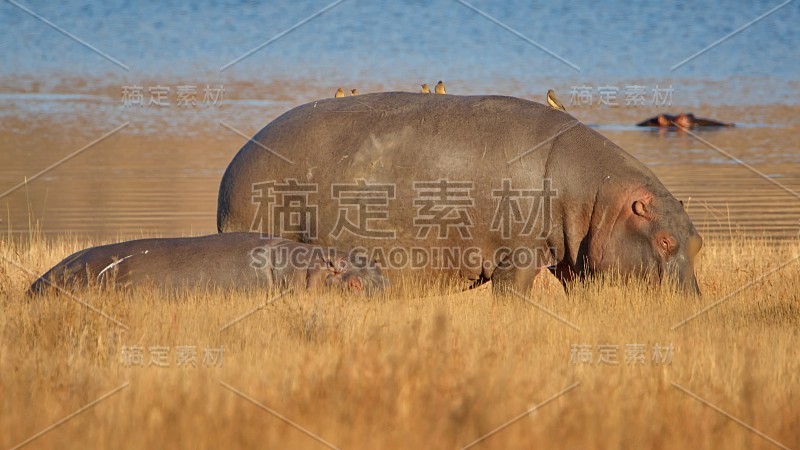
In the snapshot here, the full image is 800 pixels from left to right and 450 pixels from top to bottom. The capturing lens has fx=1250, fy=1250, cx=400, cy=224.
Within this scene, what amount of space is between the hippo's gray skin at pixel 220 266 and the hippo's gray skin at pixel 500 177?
1.69ft

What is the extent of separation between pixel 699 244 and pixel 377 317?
9.92 feet

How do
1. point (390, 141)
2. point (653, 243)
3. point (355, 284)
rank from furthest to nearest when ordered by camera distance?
point (390, 141) < point (653, 243) < point (355, 284)

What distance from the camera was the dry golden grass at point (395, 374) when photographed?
623 centimetres

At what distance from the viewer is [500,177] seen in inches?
410

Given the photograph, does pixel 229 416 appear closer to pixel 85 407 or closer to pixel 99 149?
pixel 85 407

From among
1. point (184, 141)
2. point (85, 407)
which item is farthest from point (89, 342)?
point (184, 141)

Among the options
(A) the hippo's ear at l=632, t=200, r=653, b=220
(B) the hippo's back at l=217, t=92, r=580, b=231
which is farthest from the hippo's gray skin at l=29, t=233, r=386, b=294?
(A) the hippo's ear at l=632, t=200, r=653, b=220

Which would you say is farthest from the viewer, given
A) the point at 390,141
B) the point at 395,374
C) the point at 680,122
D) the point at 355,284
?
the point at 680,122

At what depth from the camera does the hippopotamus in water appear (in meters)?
43.4

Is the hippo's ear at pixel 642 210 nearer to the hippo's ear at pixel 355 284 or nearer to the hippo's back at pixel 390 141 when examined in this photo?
the hippo's back at pixel 390 141

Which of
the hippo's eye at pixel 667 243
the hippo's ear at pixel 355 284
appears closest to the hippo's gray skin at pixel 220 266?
the hippo's ear at pixel 355 284

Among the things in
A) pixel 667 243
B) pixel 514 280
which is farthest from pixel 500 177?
pixel 667 243

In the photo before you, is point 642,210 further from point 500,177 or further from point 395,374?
point 395,374

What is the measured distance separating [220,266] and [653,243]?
11.8ft
